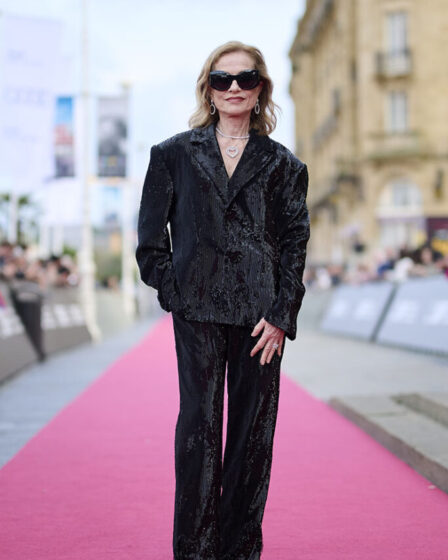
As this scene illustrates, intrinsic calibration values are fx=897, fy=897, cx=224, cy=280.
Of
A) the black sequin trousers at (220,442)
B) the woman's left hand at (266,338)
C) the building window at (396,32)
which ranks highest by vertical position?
the building window at (396,32)

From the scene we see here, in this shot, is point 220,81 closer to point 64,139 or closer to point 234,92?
point 234,92

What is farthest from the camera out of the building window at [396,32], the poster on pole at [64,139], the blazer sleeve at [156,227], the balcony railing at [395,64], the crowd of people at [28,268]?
the building window at [396,32]

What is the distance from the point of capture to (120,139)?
2497cm

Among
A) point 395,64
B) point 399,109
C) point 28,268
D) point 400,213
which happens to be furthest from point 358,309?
point 395,64

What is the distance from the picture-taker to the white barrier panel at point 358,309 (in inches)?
684

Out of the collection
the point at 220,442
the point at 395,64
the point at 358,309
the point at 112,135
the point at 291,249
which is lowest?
the point at 358,309

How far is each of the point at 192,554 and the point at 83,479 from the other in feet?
7.43

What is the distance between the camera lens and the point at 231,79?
3.43 m

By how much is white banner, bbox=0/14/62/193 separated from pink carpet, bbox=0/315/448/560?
10.8 meters

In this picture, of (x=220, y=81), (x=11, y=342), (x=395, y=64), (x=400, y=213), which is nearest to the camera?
(x=220, y=81)

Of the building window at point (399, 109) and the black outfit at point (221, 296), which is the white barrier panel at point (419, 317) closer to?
the black outfit at point (221, 296)

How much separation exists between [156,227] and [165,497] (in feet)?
6.80

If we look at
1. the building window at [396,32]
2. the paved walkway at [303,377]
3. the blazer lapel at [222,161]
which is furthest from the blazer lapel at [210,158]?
the building window at [396,32]

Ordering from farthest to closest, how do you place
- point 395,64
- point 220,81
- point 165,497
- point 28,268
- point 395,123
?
point 395,123
point 395,64
point 28,268
point 165,497
point 220,81
